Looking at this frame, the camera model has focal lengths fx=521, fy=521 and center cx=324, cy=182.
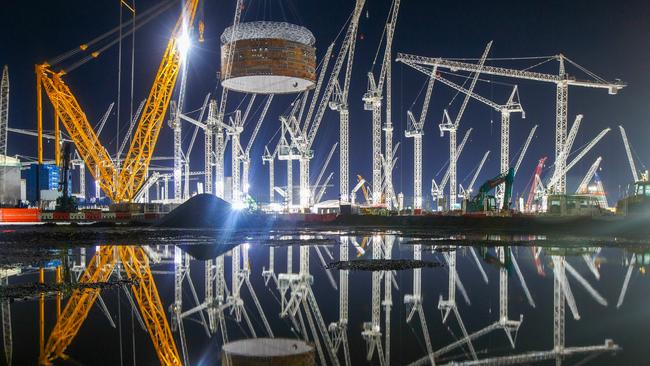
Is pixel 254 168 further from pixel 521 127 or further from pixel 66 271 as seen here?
pixel 66 271

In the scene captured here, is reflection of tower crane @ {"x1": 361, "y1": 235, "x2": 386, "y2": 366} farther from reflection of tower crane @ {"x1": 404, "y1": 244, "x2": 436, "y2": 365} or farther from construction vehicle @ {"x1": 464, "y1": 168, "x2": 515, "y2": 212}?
construction vehicle @ {"x1": 464, "y1": 168, "x2": 515, "y2": 212}

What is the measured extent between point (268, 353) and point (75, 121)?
56797 millimetres

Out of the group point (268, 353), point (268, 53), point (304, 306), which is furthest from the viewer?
point (268, 53)

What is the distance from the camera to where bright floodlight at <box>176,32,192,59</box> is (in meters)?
53.4

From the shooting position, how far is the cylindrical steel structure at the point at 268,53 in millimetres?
34406

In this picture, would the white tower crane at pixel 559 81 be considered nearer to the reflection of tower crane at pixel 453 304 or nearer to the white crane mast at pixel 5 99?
the white crane mast at pixel 5 99

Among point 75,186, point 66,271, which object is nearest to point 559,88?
point 66,271

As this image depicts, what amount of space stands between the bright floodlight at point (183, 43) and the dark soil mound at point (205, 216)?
19.5 meters

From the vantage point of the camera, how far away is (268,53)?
34406 mm

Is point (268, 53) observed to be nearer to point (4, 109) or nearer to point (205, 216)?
point (205, 216)

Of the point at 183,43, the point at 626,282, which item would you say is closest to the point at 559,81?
the point at 183,43

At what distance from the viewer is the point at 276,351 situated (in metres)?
6.14

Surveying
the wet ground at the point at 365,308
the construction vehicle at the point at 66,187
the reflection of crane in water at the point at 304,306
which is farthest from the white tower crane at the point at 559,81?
the reflection of crane in water at the point at 304,306

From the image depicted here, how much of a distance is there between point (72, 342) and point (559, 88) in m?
76.6
